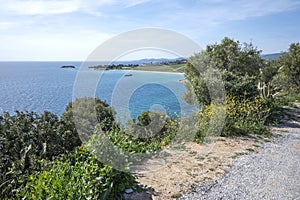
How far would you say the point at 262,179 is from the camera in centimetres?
360

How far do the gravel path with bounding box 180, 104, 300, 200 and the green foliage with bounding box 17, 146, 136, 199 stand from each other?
0.88m

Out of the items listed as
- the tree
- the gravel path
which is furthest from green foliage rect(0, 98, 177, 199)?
the tree

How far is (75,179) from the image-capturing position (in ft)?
8.50

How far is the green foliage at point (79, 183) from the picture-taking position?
2303 millimetres

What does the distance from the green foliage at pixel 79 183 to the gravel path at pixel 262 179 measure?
2.88ft

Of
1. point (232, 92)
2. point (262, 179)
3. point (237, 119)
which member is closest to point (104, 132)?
point (262, 179)

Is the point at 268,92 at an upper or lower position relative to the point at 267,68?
lower

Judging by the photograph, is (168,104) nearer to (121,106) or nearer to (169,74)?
(169,74)

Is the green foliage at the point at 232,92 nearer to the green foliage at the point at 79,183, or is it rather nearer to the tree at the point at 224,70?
the tree at the point at 224,70

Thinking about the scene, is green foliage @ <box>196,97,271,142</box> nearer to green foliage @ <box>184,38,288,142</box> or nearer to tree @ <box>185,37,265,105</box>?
green foliage @ <box>184,38,288,142</box>

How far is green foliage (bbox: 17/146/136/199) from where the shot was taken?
230 centimetres

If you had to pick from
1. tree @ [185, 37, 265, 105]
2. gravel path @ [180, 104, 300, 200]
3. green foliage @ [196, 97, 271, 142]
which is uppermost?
tree @ [185, 37, 265, 105]

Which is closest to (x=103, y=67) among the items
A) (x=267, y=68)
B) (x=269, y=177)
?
(x=269, y=177)

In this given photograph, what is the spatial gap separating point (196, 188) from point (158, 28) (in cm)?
343
